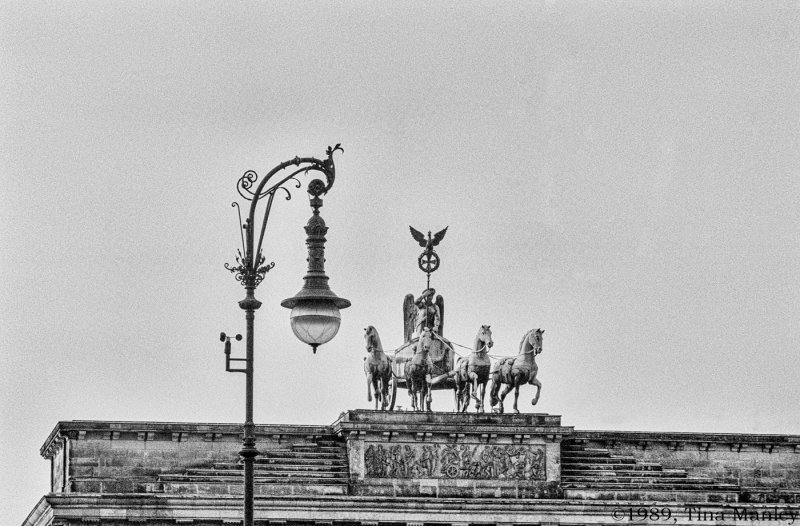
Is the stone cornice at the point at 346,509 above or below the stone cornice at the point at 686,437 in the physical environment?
below

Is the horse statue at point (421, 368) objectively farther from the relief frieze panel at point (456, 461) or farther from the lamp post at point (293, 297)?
the lamp post at point (293, 297)

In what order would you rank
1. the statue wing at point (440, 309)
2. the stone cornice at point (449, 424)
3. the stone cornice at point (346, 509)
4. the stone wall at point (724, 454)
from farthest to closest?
the stone wall at point (724, 454)
the statue wing at point (440, 309)
the stone cornice at point (449, 424)
the stone cornice at point (346, 509)

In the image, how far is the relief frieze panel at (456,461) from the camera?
233ft

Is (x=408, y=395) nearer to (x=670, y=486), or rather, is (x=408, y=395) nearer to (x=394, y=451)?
(x=394, y=451)

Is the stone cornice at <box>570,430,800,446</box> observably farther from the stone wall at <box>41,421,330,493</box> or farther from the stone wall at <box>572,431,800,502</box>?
the stone wall at <box>41,421,330,493</box>

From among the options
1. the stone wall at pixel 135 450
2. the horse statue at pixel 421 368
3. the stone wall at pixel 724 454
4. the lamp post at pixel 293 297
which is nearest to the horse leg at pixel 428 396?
the horse statue at pixel 421 368

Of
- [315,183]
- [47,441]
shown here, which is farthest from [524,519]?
[315,183]

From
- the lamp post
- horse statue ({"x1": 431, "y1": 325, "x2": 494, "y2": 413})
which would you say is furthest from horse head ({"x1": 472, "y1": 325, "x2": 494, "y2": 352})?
the lamp post

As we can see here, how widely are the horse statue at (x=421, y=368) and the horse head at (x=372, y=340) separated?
3.49 ft

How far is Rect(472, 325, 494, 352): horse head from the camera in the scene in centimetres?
6919

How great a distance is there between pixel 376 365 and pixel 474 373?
9.93 feet

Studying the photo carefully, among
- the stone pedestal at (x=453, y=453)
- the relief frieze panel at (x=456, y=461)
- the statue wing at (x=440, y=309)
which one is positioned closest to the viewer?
the stone pedestal at (x=453, y=453)

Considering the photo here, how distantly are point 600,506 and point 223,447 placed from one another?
11.9 metres

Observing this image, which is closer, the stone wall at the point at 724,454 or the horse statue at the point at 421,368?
the horse statue at the point at 421,368
